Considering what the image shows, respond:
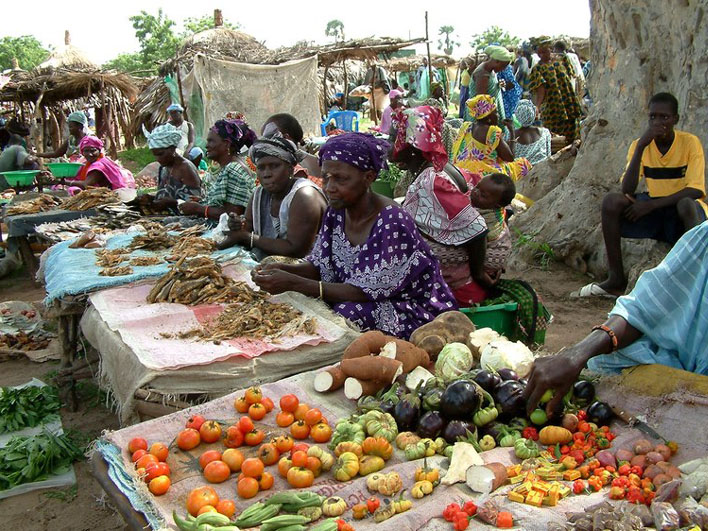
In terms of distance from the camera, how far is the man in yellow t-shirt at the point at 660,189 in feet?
16.5

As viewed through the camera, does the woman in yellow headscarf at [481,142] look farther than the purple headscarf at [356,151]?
Yes

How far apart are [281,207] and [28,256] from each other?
5.19 metres

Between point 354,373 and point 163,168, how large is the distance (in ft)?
16.9

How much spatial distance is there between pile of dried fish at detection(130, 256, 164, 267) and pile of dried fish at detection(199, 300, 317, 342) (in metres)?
1.29

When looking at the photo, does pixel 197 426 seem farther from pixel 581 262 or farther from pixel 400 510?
pixel 581 262

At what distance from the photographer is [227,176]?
216 inches

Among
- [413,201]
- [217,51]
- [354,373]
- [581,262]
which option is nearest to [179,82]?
[217,51]

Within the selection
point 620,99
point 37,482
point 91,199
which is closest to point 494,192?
point 620,99

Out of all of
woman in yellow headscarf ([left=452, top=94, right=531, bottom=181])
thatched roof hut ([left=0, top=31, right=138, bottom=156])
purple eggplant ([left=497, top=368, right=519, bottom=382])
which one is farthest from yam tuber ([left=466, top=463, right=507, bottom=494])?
thatched roof hut ([left=0, top=31, right=138, bottom=156])

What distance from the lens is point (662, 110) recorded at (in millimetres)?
5078

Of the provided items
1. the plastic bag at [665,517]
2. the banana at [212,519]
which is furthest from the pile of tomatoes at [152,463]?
the plastic bag at [665,517]

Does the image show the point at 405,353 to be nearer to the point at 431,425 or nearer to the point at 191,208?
the point at 431,425

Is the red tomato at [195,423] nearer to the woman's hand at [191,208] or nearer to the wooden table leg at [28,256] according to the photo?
the woman's hand at [191,208]

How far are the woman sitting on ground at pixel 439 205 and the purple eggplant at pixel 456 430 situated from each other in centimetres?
179
